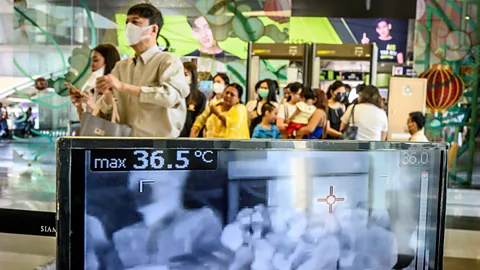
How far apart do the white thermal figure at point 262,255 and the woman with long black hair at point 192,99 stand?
153 inches

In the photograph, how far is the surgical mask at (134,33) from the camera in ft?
14.1

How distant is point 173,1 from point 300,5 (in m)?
1.35

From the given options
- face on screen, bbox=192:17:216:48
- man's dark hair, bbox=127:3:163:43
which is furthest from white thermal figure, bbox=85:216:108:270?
face on screen, bbox=192:17:216:48

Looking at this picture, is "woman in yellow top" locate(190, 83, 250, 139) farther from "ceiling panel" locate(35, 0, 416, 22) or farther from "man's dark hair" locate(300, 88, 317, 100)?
"ceiling panel" locate(35, 0, 416, 22)

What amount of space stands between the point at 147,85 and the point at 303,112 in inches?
57.0

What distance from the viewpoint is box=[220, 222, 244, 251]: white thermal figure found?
63 centimetres

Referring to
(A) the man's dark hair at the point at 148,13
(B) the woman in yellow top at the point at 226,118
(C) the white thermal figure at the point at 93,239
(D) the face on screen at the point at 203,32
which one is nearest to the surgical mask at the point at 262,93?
(B) the woman in yellow top at the point at 226,118

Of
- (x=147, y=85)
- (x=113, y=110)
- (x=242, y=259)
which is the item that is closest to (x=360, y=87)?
(x=147, y=85)

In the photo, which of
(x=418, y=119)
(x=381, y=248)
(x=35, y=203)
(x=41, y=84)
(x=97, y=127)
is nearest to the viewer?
(x=381, y=248)

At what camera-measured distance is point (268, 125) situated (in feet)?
14.4

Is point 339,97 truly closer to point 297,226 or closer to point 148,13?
point 148,13

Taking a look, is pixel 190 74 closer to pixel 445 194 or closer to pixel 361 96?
pixel 361 96

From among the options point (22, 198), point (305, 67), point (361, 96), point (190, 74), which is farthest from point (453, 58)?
point (22, 198)

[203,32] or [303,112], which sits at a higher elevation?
[203,32]
